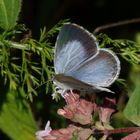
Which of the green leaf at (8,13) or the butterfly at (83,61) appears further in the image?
the green leaf at (8,13)

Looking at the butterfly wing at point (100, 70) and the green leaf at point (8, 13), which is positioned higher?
the green leaf at point (8, 13)

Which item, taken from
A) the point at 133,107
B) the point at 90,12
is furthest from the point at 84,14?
the point at 133,107

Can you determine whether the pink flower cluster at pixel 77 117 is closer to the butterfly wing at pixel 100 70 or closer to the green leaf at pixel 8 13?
the butterfly wing at pixel 100 70

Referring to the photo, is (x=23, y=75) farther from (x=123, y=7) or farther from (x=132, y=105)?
(x=123, y=7)

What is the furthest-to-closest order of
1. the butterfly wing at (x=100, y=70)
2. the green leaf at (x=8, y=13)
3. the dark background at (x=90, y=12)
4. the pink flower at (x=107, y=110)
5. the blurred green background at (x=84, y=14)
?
the dark background at (x=90, y=12) < the blurred green background at (x=84, y=14) < the green leaf at (x=8, y=13) < the pink flower at (x=107, y=110) < the butterfly wing at (x=100, y=70)

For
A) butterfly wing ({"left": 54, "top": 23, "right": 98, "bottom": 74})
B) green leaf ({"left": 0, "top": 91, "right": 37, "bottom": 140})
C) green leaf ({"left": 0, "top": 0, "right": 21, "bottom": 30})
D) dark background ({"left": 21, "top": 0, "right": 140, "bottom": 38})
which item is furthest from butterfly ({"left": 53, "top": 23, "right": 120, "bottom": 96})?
dark background ({"left": 21, "top": 0, "right": 140, "bottom": 38})

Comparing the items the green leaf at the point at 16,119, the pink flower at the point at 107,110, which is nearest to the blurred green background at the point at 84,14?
the green leaf at the point at 16,119

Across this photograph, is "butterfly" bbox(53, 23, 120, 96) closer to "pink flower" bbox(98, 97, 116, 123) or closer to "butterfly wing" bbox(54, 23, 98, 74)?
"butterfly wing" bbox(54, 23, 98, 74)

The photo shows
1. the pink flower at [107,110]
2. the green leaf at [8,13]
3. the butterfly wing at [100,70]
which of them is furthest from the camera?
the green leaf at [8,13]
